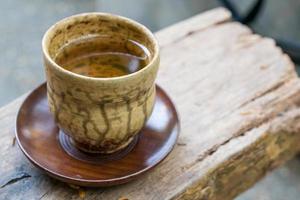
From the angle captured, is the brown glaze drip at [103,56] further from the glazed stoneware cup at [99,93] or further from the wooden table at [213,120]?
the wooden table at [213,120]

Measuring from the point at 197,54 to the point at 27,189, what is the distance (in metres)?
0.44

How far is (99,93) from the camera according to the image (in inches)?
27.8

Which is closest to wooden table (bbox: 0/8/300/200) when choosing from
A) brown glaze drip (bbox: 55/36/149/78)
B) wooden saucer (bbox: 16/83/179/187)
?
wooden saucer (bbox: 16/83/179/187)

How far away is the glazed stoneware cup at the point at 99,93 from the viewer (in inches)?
27.7

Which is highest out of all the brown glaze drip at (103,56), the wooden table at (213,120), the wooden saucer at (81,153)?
the brown glaze drip at (103,56)

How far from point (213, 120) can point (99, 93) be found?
0.28 meters

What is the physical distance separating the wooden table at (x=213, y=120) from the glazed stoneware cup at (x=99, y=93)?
8 cm

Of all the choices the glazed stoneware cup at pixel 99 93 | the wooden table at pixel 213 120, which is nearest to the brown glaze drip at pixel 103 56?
the glazed stoneware cup at pixel 99 93

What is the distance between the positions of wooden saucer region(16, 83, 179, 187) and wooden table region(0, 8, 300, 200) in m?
0.03

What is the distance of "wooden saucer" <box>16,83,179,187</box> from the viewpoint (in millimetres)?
765

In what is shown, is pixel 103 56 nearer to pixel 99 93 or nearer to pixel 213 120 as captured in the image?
pixel 99 93

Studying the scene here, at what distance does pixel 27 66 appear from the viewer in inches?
70.2

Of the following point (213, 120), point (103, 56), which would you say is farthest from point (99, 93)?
point (213, 120)

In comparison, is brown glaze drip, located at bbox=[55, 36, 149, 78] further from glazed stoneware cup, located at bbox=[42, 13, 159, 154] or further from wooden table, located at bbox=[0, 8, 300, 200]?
wooden table, located at bbox=[0, 8, 300, 200]
